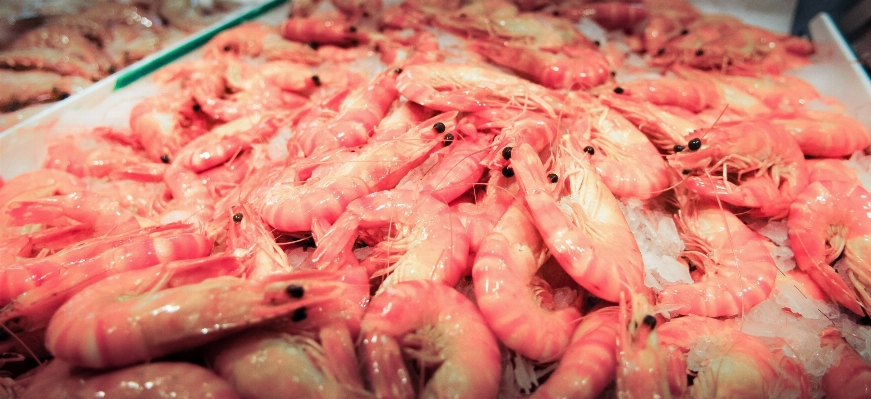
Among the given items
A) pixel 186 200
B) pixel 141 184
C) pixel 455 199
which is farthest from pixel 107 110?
pixel 455 199

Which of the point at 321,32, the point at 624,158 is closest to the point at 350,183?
the point at 624,158

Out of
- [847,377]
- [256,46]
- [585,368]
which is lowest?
[847,377]

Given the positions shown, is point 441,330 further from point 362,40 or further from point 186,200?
point 362,40

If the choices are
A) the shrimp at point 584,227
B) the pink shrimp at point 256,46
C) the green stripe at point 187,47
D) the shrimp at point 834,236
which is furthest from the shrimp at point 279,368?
the pink shrimp at point 256,46

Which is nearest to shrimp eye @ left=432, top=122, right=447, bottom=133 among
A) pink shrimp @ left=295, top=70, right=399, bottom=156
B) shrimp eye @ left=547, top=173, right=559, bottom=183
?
pink shrimp @ left=295, top=70, right=399, bottom=156

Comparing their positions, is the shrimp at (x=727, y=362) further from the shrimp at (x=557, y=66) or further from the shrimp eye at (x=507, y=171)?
the shrimp at (x=557, y=66)

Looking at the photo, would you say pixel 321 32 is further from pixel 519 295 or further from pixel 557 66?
pixel 519 295

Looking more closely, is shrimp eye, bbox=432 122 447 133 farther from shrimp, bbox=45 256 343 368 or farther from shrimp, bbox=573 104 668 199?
shrimp, bbox=45 256 343 368
